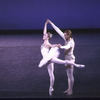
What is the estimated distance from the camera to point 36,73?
8180 mm

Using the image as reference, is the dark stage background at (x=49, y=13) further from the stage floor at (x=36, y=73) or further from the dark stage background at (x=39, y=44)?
the stage floor at (x=36, y=73)

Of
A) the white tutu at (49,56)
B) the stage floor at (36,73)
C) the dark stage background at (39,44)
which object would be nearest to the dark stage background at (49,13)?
the dark stage background at (39,44)

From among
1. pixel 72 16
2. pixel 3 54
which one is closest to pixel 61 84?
pixel 3 54

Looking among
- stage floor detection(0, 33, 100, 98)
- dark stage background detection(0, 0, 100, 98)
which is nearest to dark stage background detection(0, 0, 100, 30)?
dark stage background detection(0, 0, 100, 98)

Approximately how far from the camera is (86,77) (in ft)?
25.4

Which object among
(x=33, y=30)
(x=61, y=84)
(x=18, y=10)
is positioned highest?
(x=61, y=84)

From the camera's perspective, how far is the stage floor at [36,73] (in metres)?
Answer: 6.47

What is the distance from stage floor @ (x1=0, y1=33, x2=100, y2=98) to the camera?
21.2 feet

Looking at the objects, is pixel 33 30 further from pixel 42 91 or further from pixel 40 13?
pixel 42 91

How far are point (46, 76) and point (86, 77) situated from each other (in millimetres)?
997

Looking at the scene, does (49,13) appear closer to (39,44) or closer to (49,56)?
(39,44)

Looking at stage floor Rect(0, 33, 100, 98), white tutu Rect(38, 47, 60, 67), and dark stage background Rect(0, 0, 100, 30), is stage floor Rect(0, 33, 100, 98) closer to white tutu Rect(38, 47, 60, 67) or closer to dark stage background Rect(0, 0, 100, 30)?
white tutu Rect(38, 47, 60, 67)

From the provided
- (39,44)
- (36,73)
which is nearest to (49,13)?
(39,44)

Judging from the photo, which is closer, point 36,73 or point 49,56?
point 49,56
